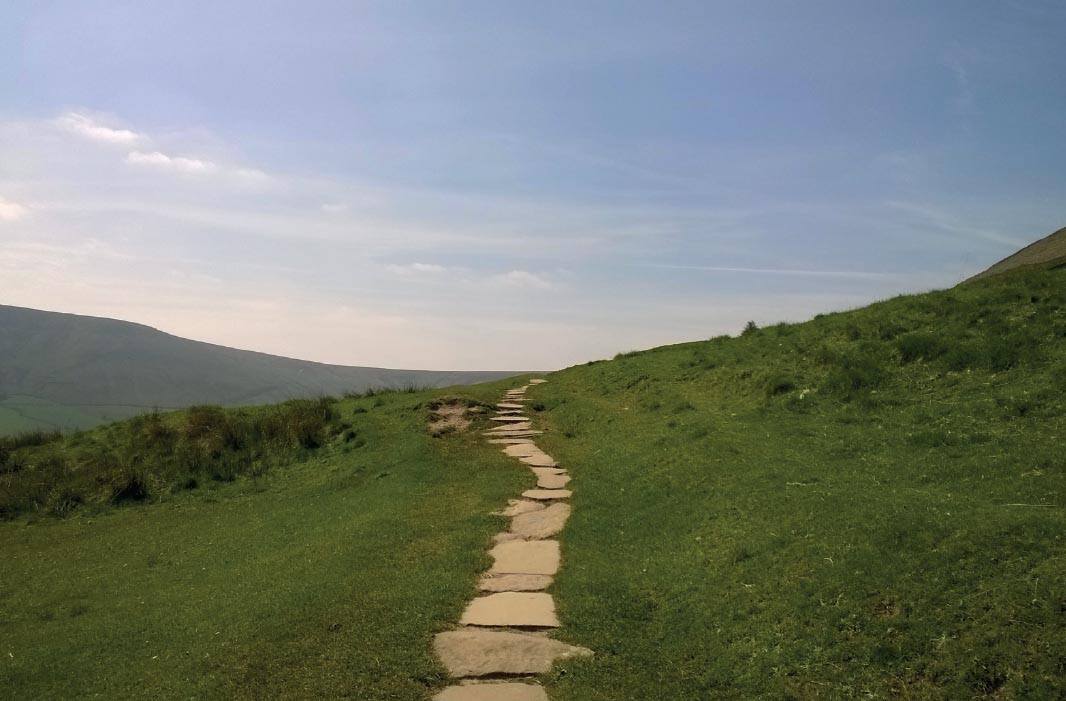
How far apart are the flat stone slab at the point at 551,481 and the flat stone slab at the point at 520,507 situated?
105 centimetres

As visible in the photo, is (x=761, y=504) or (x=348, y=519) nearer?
(x=761, y=504)

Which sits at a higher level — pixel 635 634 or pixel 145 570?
pixel 635 634

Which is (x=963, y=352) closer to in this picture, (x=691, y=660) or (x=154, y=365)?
(x=691, y=660)

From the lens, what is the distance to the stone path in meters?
5.77

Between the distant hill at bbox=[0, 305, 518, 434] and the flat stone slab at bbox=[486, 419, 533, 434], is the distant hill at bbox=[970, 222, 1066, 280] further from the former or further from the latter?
the distant hill at bbox=[0, 305, 518, 434]

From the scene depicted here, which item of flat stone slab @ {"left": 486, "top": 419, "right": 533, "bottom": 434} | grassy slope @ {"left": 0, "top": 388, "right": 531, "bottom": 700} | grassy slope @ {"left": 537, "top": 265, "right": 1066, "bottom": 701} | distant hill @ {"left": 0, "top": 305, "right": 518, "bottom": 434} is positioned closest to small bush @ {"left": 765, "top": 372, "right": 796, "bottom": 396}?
grassy slope @ {"left": 537, "top": 265, "right": 1066, "bottom": 701}

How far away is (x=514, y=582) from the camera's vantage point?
26.9ft

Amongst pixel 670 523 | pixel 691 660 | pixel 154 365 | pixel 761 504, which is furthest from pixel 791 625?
pixel 154 365

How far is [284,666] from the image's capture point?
6.23 m

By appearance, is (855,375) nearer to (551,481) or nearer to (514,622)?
(551,481)

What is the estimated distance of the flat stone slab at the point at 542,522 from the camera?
33.4 ft

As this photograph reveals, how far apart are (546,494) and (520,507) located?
0.87 m

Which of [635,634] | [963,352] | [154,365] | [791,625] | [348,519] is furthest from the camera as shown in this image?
[154,365]

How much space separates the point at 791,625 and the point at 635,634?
4.96 ft
